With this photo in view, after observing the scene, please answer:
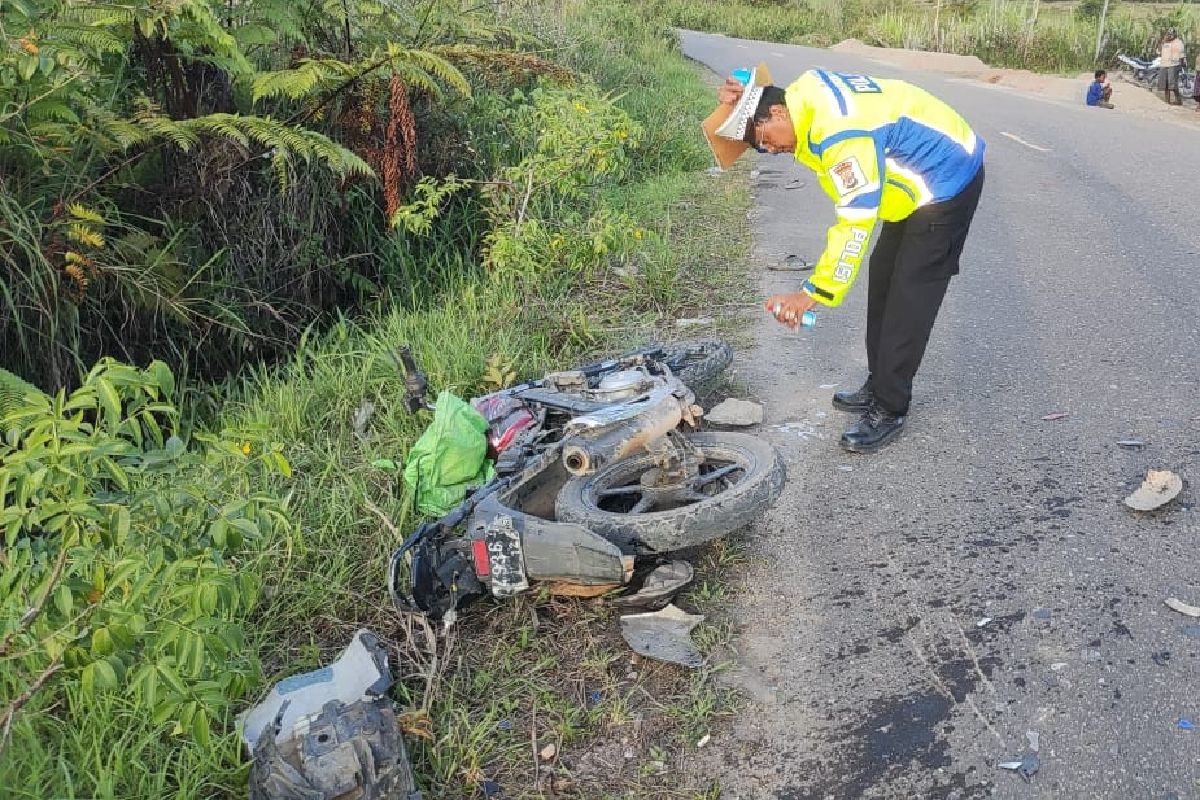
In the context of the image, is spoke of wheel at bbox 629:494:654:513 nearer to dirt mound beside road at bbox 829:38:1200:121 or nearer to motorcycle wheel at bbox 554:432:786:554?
motorcycle wheel at bbox 554:432:786:554

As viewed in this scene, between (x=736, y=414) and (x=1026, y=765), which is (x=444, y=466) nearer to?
(x=736, y=414)

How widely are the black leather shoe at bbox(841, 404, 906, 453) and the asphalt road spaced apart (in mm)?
51

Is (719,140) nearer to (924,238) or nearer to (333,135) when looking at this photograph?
(924,238)

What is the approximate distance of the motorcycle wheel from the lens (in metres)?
2.96

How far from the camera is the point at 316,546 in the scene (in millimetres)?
3326

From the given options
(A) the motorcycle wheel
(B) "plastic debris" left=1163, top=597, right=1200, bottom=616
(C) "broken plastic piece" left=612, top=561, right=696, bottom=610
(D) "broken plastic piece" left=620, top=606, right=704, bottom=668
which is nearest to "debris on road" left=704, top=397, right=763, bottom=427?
(A) the motorcycle wheel

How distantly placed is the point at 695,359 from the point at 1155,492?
6.06ft

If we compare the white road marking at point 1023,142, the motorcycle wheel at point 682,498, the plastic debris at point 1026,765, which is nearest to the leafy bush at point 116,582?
the motorcycle wheel at point 682,498

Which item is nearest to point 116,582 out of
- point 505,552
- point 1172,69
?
point 505,552

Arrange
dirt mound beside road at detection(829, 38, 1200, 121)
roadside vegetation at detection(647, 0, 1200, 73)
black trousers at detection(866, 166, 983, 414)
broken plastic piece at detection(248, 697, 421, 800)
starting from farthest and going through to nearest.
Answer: roadside vegetation at detection(647, 0, 1200, 73) < dirt mound beside road at detection(829, 38, 1200, 121) < black trousers at detection(866, 166, 983, 414) < broken plastic piece at detection(248, 697, 421, 800)

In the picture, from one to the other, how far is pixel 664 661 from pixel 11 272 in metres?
3.45

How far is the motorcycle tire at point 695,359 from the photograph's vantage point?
420 centimetres

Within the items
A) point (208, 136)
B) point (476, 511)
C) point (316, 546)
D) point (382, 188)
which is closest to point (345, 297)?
point (382, 188)

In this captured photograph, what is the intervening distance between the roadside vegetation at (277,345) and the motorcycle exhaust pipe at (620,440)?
17.6 inches
